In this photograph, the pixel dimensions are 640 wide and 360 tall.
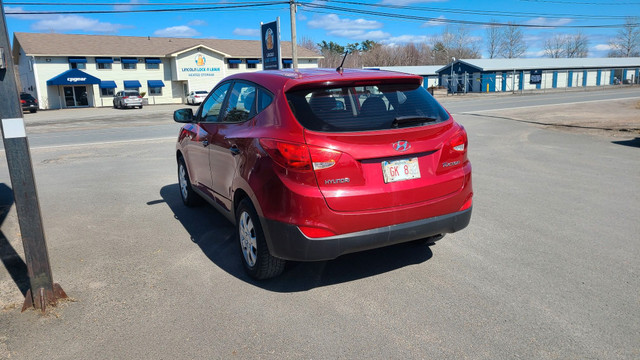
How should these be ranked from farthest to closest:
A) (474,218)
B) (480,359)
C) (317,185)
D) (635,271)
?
1. (474,218)
2. (635,271)
3. (317,185)
4. (480,359)

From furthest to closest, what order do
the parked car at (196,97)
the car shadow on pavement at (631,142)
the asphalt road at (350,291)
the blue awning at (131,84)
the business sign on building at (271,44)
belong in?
the blue awning at (131,84) < the parked car at (196,97) < the business sign on building at (271,44) < the car shadow on pavement at (631,142) < the asphalt road at (350,291)

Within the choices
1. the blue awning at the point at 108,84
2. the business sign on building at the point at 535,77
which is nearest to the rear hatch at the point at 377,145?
the blue awning at the point at 108,84

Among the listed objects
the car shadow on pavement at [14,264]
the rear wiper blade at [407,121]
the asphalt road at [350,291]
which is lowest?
the asphalt road at [350,291]

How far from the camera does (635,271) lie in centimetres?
409

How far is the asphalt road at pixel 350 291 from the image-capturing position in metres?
3.12

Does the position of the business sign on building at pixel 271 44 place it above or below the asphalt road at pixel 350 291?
above

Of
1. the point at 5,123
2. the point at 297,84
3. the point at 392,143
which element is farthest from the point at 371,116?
the point at 5,123

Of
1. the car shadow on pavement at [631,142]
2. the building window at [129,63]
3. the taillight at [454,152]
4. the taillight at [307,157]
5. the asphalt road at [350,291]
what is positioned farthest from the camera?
the building window at [129,63]

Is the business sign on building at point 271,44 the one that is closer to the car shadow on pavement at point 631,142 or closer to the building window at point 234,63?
the car shadow on pavement at point 631,142

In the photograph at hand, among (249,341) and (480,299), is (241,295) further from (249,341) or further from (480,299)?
(480,299)

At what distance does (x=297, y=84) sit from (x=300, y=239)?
118 cm

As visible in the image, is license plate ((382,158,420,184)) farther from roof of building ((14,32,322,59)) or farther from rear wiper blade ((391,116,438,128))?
→ roof of building ((14,32,322,59))

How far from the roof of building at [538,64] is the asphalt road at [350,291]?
187 feet

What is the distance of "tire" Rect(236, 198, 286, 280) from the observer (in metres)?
3.82
